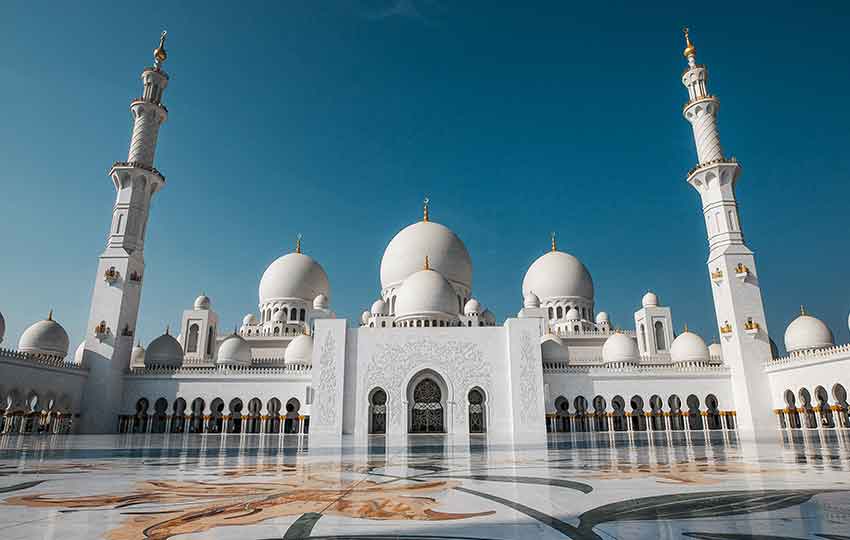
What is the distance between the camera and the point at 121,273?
21016mm

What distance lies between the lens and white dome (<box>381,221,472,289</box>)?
87.8ft

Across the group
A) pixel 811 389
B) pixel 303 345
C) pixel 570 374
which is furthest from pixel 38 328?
pixel 811 389

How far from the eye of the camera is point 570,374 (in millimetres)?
21312

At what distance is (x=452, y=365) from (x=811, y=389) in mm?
12577

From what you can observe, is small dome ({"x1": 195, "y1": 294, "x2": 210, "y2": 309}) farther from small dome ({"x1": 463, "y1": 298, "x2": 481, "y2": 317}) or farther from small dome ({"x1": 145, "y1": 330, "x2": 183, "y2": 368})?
small dome ({"x1": 463, "y1": 298, "x2": 481, "y2": 317})

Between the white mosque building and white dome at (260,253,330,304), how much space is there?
18.0ft

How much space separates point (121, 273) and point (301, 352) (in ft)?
26.6

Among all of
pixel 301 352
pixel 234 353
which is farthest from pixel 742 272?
pixel 234 353

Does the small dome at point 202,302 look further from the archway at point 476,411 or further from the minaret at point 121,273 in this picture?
the archway at point 476,411

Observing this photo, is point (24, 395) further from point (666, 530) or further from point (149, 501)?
point (666, 530)

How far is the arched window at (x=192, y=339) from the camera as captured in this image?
89.7 feet

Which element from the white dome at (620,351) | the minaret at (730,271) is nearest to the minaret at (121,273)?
the white dome at (620,351)

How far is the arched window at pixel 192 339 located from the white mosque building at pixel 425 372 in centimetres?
428

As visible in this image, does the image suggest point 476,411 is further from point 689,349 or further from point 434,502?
point 434,502
